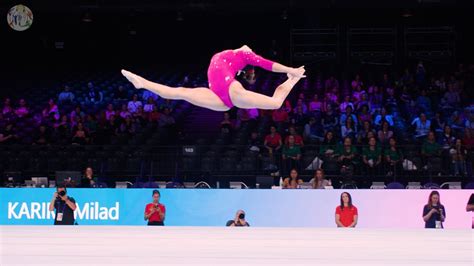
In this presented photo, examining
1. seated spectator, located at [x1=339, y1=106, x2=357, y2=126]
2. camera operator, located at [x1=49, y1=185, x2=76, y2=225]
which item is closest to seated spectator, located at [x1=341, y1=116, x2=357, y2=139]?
seated spectator, located at [x1=339, y1=106, x2=357, y2=126]

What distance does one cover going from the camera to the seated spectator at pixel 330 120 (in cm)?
1605

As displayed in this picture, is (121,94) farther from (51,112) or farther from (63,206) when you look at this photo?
(63,206)

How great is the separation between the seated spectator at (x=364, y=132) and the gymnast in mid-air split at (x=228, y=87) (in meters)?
7.50

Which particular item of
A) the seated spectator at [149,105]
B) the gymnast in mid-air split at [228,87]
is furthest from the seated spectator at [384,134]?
the gymnast in mid-air split at [228,87]

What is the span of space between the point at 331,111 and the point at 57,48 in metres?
12.5

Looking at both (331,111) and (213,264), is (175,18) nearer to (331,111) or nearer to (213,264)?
(331,111)

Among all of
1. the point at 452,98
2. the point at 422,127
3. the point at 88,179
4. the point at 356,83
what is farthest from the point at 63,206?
the point at 452,98

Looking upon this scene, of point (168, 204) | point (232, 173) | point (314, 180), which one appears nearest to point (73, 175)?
point (168, 204)

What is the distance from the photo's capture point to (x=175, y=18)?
992 inches

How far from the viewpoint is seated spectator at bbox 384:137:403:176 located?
1429cm

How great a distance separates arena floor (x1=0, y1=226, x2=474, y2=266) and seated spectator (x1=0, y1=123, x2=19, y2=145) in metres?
8.65

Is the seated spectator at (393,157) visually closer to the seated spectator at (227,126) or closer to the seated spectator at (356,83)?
the seated spectator at (227,126)

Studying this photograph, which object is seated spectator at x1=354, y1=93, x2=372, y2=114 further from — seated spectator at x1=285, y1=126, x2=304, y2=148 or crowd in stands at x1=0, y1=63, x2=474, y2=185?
seated spectator at x1=285, y1=126, x2=304, y2=148

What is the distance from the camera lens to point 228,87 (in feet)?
26.1
